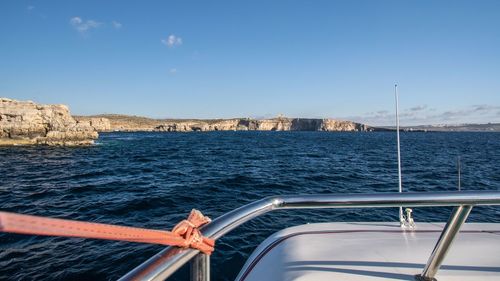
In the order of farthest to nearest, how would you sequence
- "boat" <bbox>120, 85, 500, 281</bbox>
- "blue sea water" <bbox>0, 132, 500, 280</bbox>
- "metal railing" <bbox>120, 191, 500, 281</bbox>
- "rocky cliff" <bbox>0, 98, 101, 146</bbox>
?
"rocky cliff" <bbox>0, 98, 101, 146</bbox> → "blue sea water" <bbox>0, 132, 500, 280</bbox> → "boat" <bbox>120, 85, 500, 281</bbox> → "metal railing" <bbox>120, 191, 500, 281</bbox>

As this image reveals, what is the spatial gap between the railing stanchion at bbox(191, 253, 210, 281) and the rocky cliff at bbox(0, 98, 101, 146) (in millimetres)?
56924

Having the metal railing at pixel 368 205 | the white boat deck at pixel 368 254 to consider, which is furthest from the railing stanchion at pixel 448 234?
the white boat deck at pixel 368 254

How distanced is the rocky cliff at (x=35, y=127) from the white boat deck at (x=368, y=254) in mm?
56130

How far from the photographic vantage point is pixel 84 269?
6.73 meters

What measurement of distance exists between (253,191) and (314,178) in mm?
5385

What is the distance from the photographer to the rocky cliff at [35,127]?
2027 inches

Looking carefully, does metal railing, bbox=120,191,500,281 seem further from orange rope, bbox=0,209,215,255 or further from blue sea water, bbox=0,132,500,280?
blue sea water, bbox=0,132,500,280

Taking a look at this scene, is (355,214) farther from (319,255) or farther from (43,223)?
(43,223)

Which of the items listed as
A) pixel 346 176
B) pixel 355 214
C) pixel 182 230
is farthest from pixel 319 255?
pixel 346 176

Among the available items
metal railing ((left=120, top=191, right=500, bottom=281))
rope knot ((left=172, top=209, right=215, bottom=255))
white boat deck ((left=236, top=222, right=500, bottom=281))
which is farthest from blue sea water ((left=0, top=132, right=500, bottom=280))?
rope knot ((left=172, top=209, right=215, bottom=255))

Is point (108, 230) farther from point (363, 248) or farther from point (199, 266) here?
point (363, 248)

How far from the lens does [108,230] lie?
1076 mm

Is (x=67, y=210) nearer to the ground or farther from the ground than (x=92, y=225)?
nearer to the ground

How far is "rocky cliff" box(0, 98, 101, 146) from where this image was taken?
2027 inches
